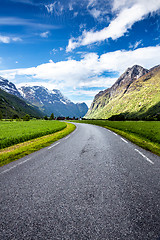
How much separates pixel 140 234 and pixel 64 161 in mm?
4358

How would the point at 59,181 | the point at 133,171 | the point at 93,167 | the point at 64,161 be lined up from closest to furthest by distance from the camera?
the point at 59,181 < the point at 133,171 < the point at 93,167 < the point at 64,161

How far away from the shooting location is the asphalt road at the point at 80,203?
2.29 metres

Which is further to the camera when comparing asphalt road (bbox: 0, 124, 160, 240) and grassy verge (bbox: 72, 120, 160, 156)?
grassy verge (bbox: 72, 120, 160, 156)

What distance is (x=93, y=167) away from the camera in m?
5.45

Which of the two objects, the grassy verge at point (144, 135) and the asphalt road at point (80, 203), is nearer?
the asphalt road at point (80, 203)

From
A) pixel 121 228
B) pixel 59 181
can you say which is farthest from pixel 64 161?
pixel 121 228

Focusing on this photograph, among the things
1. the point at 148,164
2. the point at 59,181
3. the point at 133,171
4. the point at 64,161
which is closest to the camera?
the point at 59,181

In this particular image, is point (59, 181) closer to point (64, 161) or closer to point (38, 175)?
point (38, 175)

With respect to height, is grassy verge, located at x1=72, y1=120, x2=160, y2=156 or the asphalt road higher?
grassy verge, located at x1=72, y1=120, x2=160, y2=156

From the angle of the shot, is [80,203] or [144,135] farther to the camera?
[144,135]

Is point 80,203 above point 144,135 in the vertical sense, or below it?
below

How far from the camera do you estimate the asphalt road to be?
7.52ft

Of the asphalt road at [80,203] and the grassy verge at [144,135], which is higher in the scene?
the grassy verge at [144,135]

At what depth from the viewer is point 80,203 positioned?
10.1 feet
